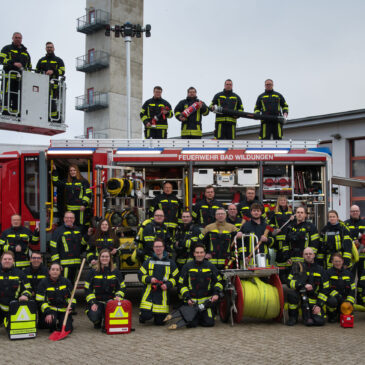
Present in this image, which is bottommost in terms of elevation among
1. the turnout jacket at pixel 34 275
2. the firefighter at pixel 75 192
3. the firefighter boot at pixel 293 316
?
the firefighter boot at pixel 293 316

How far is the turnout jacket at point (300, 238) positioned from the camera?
316 inches

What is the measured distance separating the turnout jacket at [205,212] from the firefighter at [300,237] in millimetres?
1328

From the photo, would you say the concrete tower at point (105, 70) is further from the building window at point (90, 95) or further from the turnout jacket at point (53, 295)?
the turnout jacket at point (53, 295)

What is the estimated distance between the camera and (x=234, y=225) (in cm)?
827

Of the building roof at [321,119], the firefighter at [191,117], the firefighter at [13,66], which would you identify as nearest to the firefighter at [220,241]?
the firefighter at [191,117]

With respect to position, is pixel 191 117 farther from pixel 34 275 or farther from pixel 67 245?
pixel 34 275

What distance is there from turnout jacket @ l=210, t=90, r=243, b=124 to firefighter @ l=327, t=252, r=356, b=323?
446 cm

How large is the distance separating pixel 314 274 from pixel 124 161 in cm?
397

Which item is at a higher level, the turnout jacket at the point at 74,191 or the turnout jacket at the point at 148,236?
the turnout jacket at the point at 74,191

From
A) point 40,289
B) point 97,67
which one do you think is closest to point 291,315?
point 40,289

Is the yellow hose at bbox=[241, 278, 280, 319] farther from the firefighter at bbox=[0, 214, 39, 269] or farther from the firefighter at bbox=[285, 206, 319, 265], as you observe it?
the firefighter at bbox=[0, 214, 39, 269]

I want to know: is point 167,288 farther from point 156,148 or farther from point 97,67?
point 97,67

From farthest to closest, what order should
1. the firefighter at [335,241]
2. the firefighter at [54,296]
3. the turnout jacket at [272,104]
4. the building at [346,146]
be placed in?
the building at [346,146] < the turnout jacket at [272,104] < the firefighter at [335,241] < the firefighter at [54,296]

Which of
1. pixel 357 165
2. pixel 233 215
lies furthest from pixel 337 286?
pixel 357 165
